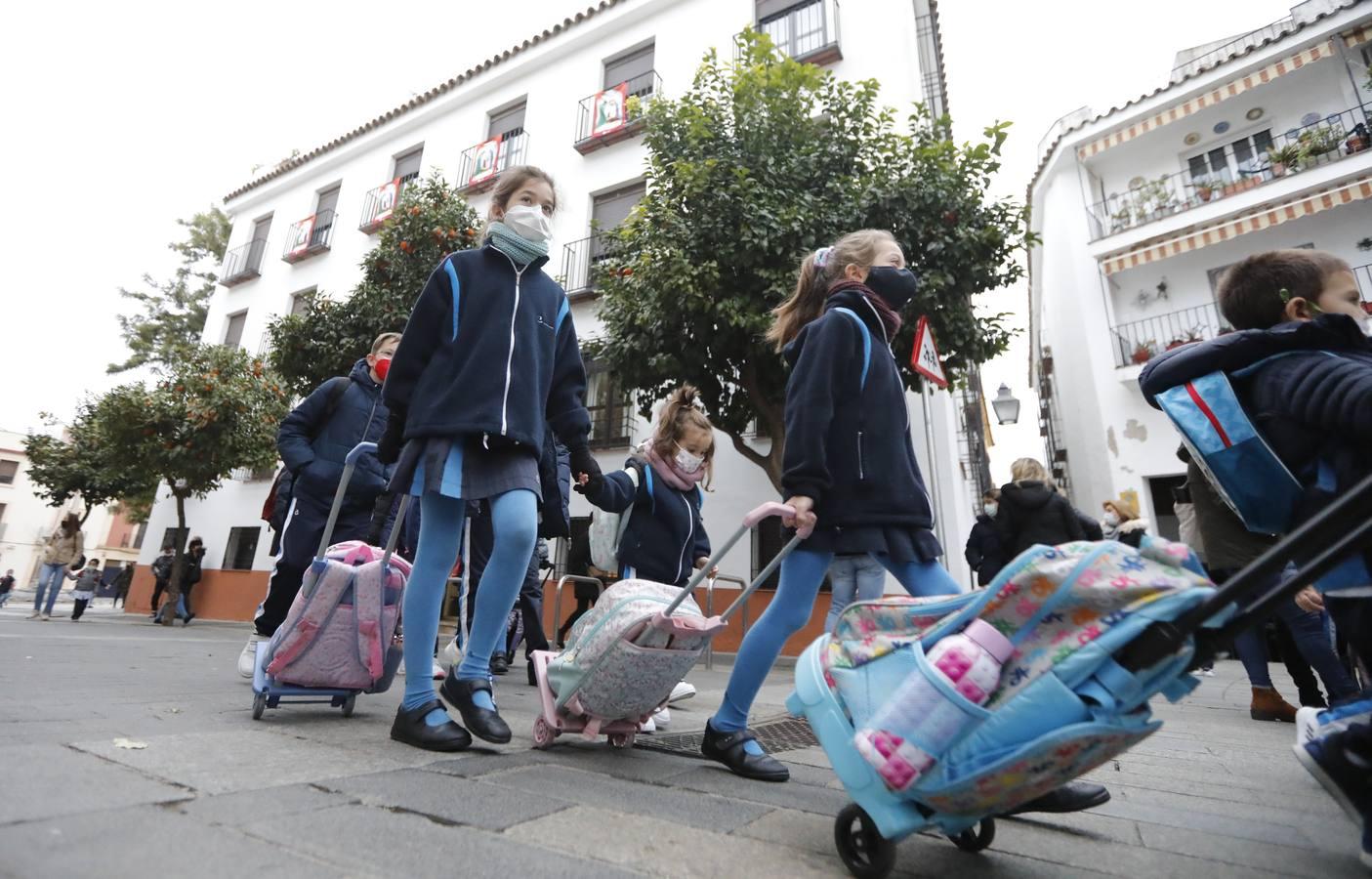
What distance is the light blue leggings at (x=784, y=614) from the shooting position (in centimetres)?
218

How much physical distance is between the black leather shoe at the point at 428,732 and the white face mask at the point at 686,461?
1.80 m

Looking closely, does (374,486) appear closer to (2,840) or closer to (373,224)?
(2,840)

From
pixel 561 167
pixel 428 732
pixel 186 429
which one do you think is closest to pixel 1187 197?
pixel 561 167

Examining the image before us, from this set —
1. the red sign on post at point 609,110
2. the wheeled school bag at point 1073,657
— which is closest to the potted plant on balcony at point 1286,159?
the red sign on post at point 609,110

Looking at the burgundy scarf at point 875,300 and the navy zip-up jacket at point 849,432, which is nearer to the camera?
the navy zip-up jacket at point 849,432

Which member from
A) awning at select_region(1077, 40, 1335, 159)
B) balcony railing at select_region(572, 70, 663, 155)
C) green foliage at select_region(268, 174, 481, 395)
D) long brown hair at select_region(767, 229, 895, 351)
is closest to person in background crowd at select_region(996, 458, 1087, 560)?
long brown hair at select_region(767, 229, 895, 351)

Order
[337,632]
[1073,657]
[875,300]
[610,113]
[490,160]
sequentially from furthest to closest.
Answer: [490,160] → [610,113] → [337,632] → [875,300] → [1073,657]

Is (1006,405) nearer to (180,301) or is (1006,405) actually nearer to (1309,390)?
(1309,390)

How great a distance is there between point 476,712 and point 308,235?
63.4 ft

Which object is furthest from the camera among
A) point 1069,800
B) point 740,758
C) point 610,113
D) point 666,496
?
point 610,113

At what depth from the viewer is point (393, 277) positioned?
37.7ft

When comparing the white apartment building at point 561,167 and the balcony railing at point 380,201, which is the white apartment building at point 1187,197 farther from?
the balcony railing at point 380,201

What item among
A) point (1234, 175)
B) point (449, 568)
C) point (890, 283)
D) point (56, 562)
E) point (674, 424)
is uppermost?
point (1234, 175)

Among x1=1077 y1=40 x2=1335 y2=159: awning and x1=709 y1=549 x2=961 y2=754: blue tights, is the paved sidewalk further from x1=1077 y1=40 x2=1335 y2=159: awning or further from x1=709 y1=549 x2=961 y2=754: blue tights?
x1=1077 y1=40 x2=1335 y2=159: awning
